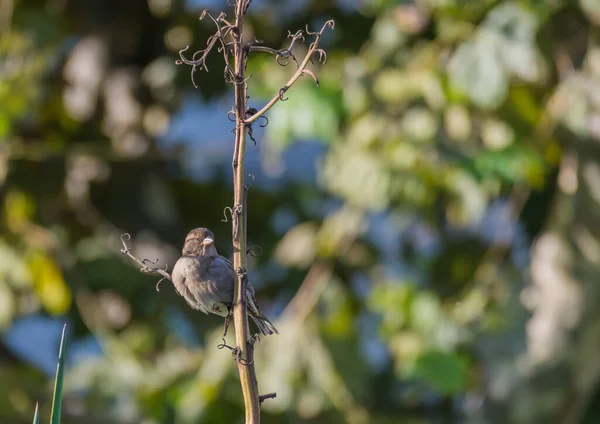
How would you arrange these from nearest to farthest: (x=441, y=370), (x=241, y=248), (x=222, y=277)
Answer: (x=241, y=248) → (x=222, y=277) → (x=441, y=370)

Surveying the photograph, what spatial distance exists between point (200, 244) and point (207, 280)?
7 cm

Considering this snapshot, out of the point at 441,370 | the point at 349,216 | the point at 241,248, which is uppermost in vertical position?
the point at 349,216

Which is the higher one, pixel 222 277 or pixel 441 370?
pixel 441 370

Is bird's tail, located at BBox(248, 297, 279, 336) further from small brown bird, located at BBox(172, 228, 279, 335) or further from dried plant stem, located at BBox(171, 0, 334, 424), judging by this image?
dried plant stem, located at BBox(171, 0, 334, 424)

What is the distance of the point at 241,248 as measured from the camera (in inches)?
31.3

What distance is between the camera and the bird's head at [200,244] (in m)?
1.07

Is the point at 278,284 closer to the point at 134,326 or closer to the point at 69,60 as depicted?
the point at 134,326

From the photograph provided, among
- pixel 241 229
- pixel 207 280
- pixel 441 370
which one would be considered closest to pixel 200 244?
pixel 207 280

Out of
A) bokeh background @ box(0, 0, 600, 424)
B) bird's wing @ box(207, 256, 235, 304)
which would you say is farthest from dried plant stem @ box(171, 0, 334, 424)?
bokeh background @ box(0, 0, 600, 424)

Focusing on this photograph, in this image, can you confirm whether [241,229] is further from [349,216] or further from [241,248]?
[349,216]

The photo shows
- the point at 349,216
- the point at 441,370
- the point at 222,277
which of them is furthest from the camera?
the point at 349,216

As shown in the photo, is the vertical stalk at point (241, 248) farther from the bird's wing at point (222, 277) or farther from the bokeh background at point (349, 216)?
the bokeh background at point (349, 216)

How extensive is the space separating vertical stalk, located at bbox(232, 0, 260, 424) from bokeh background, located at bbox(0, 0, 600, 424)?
115 inches

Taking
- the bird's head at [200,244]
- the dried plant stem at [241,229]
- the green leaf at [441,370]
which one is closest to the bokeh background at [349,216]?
the green leaf at [441,370]
